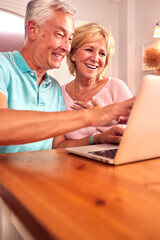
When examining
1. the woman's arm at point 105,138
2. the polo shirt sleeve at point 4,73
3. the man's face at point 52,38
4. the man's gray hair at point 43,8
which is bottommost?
the woman's arm at point 105,138

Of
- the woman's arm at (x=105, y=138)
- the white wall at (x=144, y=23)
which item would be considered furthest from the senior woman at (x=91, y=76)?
the white wall at (x=144, y=23)

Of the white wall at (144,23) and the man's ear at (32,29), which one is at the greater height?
the white wall at (144,23)

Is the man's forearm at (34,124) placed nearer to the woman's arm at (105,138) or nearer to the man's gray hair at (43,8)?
the woman's arm at (105,138)

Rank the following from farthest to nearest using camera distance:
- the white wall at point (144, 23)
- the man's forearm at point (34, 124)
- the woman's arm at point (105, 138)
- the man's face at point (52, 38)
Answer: the white wall at point (144, 23) < the man's face at point (52, 38) < the woman's arm at point (105, 138) < the man's forearm at point (34, 124)

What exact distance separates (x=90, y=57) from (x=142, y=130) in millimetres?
1105

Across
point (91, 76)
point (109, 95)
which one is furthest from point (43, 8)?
point (109, 95)

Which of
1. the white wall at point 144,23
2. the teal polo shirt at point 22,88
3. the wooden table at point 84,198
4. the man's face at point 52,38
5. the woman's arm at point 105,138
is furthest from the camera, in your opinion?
the white wall at point 144,23

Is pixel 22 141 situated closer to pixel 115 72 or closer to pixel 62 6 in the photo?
pixel 62 6

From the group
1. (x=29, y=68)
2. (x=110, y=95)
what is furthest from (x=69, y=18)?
(x=110, y=95)

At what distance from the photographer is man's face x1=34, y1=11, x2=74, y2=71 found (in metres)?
1.20

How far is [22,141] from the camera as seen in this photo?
0.72m

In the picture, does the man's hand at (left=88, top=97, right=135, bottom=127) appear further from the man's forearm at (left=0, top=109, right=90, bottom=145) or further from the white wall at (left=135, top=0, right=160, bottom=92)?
the white wall at (left=135, top=0, right=160, bottom=92)

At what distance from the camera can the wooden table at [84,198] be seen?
28 centimetres

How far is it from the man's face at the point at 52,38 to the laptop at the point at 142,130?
0.73 meters
